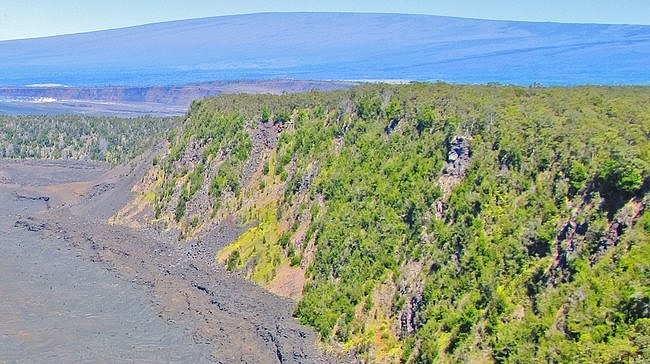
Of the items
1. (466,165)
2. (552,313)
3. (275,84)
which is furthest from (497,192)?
(275,84)

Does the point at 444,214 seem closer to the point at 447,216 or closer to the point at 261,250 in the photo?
the point at 447,216

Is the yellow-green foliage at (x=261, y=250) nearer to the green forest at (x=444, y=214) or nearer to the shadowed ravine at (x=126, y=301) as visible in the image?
the green forest at (x=444, y=214)

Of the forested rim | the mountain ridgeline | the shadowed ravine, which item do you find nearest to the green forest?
the mountain ridgeline

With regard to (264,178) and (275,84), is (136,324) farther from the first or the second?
(275,84)

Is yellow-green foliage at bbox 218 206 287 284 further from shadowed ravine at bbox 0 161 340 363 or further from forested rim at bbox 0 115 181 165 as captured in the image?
forested rim at bbox 0 115 181 165

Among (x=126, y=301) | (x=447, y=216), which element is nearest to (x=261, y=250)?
(x=126, y=301)

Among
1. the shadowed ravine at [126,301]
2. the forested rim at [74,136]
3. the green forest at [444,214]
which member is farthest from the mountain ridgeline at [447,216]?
the forested rim at [74,136]
